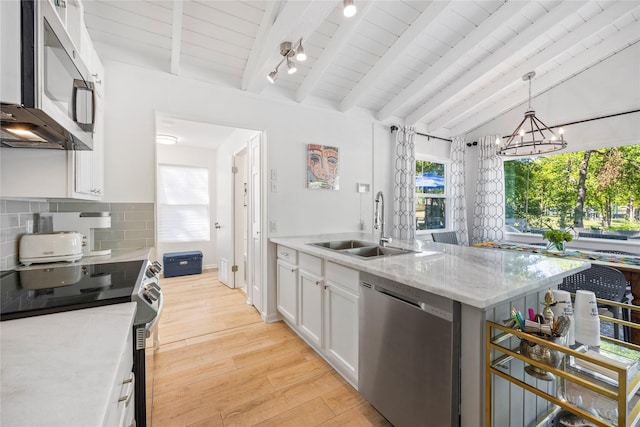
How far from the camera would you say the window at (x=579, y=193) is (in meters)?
3.29

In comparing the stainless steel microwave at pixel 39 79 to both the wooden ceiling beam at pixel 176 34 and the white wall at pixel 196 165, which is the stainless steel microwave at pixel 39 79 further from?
the white wall at pixel 196 165

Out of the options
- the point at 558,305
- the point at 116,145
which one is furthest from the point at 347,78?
the point at 558,305

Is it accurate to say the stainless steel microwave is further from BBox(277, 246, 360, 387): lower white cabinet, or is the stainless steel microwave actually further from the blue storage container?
the blue storage container

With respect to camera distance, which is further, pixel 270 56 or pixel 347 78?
pixel 347 78

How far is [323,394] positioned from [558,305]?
1465 millimetres

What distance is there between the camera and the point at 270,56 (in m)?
2.20

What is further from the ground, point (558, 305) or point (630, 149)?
point (630, 149)

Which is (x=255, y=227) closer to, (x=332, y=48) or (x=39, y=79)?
(x=332, y=48)

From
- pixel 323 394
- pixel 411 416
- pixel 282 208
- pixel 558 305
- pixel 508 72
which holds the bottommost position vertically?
pixel 323 394

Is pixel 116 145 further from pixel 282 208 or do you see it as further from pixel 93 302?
pixel 93 302

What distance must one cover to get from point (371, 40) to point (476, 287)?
2373 mm

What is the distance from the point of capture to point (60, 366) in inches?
24.0

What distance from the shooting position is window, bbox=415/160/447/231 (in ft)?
14.5

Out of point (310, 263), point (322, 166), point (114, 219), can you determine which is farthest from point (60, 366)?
point (322, 166)
